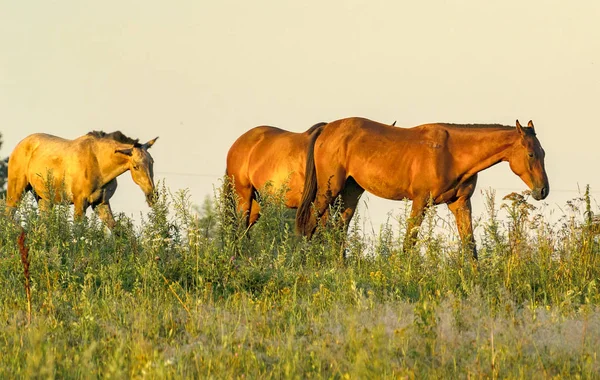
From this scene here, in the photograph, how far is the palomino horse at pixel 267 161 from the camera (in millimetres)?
14562

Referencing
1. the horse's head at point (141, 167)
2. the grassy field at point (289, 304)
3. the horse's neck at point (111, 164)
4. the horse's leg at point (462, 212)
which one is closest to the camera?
the grassy field at point (289, 304)

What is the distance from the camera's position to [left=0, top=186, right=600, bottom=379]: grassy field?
5215 mm

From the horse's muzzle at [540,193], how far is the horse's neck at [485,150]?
625 mm

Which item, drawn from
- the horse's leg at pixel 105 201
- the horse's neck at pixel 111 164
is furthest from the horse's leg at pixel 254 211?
the horse's leg at pixel 105 201

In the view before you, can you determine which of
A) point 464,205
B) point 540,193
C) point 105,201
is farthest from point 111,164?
point 540,193

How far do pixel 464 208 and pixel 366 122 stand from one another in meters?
1.98

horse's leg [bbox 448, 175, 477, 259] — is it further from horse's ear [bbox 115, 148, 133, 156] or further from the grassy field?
horse's ear [bbox 115, 148, 133, 156]

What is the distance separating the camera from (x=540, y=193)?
1256 centimetres

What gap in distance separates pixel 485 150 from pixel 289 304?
6427mm

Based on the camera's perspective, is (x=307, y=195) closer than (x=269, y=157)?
Yes

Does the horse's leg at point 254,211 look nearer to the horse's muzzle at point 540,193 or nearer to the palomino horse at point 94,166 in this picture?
the palomino horse at point 94,166

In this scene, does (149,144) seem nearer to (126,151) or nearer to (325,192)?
(126,151)

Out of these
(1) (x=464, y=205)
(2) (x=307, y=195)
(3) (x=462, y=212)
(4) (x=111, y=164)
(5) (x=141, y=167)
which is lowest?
(3) (x=462, y=212)

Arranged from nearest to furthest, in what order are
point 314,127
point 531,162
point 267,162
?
point 531,162 < point 314,127 < point 267,162
